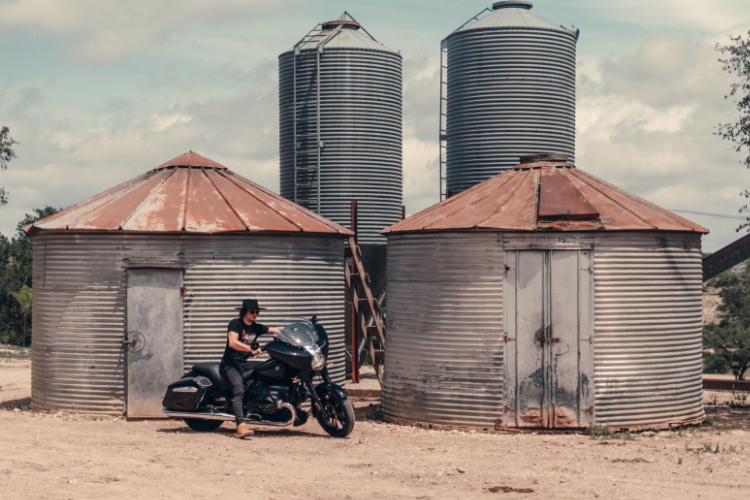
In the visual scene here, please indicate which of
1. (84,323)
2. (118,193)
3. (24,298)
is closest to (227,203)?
(118,193)

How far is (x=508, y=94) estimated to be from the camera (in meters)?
21.4

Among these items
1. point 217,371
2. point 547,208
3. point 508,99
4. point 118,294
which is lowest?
point 217,371

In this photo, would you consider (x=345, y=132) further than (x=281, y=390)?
Yes

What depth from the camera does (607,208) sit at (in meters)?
12.7

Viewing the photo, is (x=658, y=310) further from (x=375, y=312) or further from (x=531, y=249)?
(x=375, y=312)

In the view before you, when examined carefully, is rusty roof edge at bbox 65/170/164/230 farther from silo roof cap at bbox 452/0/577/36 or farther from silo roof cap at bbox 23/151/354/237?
silo roof cap at bbox 452/0/577/36

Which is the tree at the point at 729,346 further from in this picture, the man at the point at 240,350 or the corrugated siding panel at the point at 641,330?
the man at the point at 240,350

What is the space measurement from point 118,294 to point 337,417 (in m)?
4.39

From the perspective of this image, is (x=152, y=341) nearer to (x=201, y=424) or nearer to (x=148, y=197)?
A: (x=201, y=424)

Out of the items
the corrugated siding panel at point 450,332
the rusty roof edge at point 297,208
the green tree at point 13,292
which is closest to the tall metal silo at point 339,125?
the rusty roof edge at point 297,208

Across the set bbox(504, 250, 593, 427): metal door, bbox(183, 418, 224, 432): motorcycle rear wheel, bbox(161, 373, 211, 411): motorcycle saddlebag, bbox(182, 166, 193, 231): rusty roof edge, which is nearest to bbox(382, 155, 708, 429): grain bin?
bbox(504, 250, 593, 427): metal door

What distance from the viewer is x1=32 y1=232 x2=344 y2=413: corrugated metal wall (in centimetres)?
1334

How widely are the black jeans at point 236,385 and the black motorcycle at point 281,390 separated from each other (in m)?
0.16

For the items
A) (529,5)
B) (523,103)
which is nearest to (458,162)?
A: (523,103)
